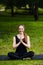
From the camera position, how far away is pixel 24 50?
9.91m

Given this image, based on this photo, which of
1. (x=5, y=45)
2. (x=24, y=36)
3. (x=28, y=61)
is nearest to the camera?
(x=24, y=36)

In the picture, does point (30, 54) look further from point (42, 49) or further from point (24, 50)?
point (42, 49)

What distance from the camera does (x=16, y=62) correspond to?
10797 millimetres

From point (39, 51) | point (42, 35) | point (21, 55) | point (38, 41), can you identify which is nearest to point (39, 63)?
point (21, 55)

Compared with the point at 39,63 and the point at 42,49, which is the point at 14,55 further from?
the point at 42,49

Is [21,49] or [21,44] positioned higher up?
[21,44]

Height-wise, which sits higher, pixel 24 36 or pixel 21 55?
pixel 24 36

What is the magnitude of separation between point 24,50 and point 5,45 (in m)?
5.66

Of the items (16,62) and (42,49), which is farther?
(42,49)

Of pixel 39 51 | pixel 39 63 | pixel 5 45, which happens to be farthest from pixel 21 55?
pixel 5 45

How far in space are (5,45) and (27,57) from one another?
5.41 metres

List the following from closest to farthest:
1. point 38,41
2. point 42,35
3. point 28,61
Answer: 1. point 28,61
2. point 38,41
3. point 42,35

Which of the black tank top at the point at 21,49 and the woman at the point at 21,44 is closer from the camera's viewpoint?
the woman at the point at 21,44

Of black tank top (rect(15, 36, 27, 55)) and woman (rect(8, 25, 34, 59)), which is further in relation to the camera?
black tank top (rect(15, 36, 27, 55))
